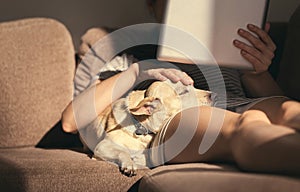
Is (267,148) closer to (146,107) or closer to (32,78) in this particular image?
(146,107)

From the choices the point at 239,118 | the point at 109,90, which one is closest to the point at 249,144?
the point at 239,118

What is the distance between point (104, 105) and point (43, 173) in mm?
303

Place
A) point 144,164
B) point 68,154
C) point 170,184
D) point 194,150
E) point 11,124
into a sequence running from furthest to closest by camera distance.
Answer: point 11,124 < point 68,154 < point 144,164 < point 194,150 < point 170,184

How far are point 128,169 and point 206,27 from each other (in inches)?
17.5

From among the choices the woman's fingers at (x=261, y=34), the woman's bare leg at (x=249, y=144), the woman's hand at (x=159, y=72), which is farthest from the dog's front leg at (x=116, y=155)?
the woman's fingers at (x=261, y=34)

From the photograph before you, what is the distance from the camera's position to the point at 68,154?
1491 millimetres

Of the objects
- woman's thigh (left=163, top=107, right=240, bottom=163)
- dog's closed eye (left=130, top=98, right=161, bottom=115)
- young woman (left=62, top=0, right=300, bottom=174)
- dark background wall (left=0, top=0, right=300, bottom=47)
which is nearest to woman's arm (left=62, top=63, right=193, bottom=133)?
young woman (left=62, top=0, right=300, bottom=174)

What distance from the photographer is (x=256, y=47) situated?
1451 millimetres

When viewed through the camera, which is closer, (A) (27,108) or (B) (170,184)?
(B) (170,184)

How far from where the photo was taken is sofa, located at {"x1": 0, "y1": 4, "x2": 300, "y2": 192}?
129 cm

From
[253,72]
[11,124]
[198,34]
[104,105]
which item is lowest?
[11,124]

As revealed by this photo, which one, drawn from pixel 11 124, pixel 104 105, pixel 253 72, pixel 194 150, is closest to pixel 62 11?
pixel 11 124

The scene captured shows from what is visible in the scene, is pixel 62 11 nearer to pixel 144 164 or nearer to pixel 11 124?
pixel 11 124

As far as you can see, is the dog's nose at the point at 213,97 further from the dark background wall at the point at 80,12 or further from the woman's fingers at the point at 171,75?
the dark background wall at the point at 80,12
